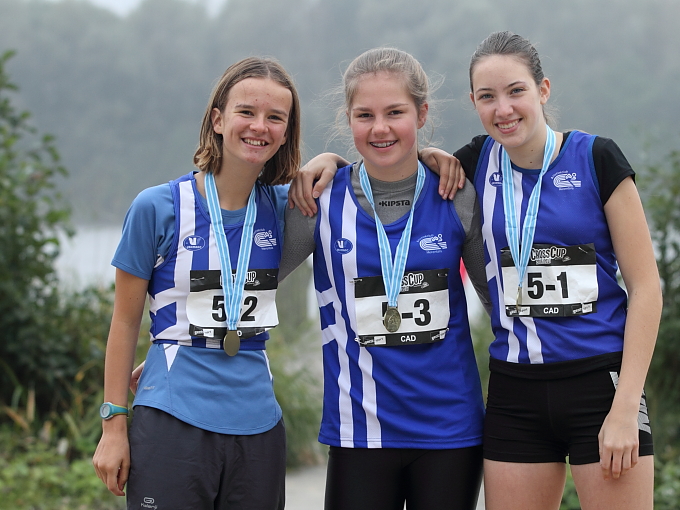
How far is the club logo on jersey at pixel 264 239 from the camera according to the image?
2.30 metres

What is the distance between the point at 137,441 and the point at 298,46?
23.6 feet

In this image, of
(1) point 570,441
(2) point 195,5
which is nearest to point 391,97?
(1) point 570,441

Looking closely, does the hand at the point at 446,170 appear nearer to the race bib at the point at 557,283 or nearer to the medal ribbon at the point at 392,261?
the medal ribbon at the point at 392,261

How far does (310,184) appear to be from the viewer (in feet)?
7.96

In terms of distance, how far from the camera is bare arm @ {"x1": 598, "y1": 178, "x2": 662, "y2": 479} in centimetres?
202

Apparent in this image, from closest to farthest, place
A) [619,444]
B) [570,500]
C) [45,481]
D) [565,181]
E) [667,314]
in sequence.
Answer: [619,444] → [565,181] → [570,500] → [45,481] → [667,314]

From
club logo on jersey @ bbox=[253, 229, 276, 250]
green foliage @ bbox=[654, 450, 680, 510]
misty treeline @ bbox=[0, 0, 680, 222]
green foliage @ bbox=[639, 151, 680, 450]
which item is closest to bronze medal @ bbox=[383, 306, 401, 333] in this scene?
club logo on jersey @ bbox=[253, 229, 276, 250]

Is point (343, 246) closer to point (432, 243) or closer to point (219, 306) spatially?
point (432, 243)

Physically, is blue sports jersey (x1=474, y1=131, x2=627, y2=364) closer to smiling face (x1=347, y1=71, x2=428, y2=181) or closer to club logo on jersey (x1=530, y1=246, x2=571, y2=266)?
club logo on jersey (x1=530, y1=246, x2=571, y2=266)

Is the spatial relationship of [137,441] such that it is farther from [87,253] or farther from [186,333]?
[87,253]

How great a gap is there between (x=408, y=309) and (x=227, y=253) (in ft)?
1.89

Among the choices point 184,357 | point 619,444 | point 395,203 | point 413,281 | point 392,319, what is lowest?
point 619,444

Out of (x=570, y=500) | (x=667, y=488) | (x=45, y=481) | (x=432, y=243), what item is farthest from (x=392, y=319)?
(x=45, y=481)

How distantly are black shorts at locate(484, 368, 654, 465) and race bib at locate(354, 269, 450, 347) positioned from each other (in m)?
0.27
